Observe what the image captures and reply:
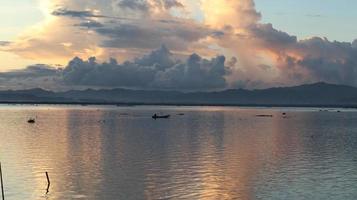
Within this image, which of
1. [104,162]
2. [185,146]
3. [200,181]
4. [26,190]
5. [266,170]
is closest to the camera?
[26,190]

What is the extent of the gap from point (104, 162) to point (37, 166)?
6.59 meters

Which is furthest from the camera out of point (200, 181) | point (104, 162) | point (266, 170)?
point (104, 162)

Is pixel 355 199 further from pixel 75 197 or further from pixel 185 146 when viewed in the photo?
pixel 185 146

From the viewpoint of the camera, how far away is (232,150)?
6512 centimetres

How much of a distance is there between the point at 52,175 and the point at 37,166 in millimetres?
5859

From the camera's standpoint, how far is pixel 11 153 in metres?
57.9

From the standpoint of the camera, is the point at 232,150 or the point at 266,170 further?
the point at 232,150

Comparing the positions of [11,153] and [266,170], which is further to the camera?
[11,153]

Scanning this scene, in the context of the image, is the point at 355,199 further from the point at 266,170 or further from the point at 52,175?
the point at 52,175

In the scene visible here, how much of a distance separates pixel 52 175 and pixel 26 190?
6.44 metres

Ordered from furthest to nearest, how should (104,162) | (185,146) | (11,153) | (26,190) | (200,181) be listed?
(185,146), (11,153), (104,162), (200,181), (26,190)

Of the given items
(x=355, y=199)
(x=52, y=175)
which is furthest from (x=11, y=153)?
(x=355, y=199)

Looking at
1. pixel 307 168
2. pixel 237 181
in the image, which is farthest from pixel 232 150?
pixel 237 181

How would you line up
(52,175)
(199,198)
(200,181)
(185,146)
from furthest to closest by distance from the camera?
(185,146)
(52,175)
(200,181)
(199,198)
